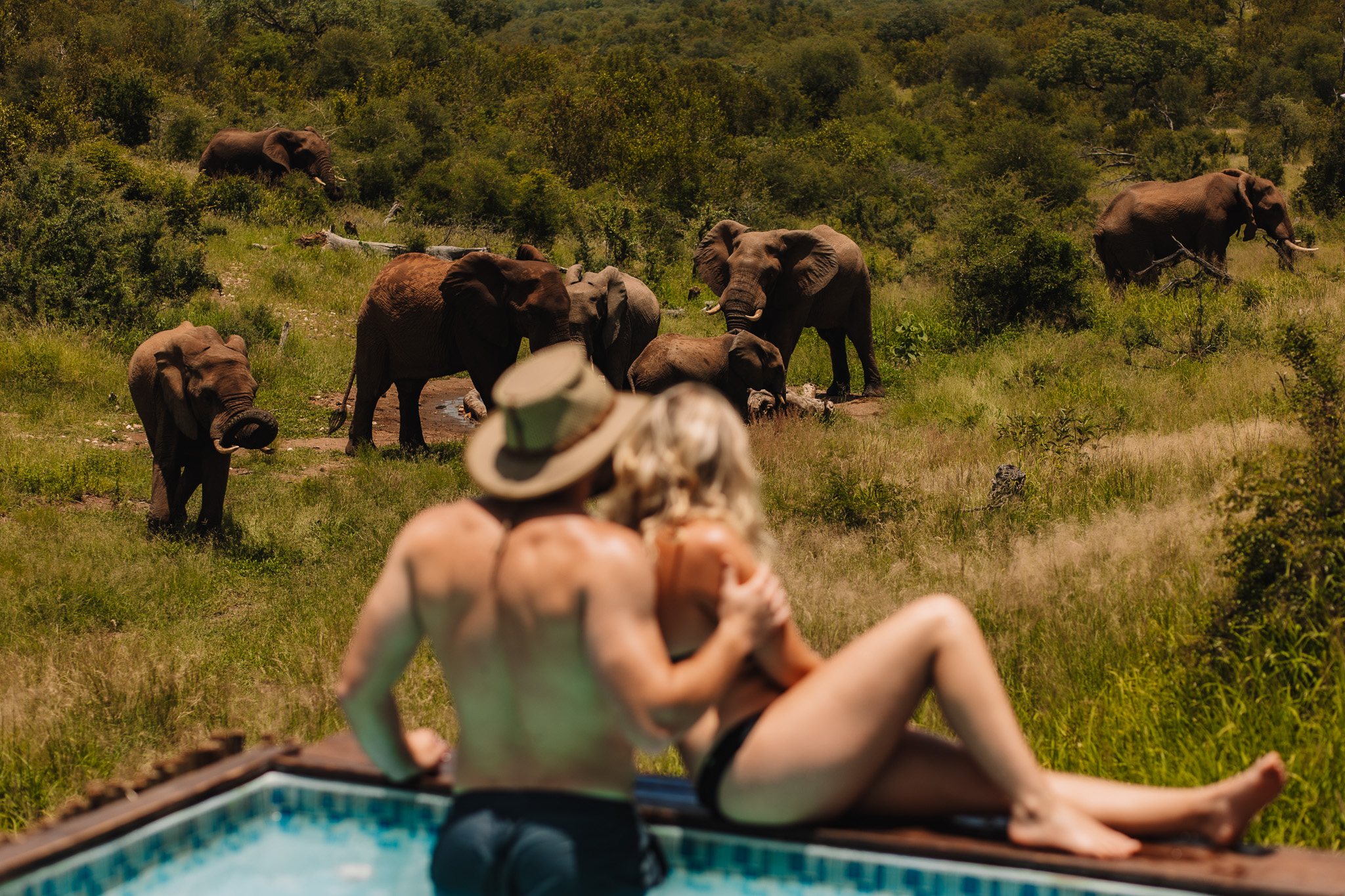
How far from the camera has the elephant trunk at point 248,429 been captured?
26.4ft

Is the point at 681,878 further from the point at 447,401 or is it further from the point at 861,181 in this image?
the point at 861,181

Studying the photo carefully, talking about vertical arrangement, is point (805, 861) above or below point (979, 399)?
above

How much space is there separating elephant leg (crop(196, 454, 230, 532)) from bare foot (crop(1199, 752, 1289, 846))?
745 centimetres

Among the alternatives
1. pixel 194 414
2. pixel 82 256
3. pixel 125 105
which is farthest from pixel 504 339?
pixel 125 105

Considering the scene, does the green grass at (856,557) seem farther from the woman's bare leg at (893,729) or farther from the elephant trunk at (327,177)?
the elephant trunk at (327,177)

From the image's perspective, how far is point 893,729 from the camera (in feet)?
9.47

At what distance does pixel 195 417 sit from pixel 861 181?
27218 mm

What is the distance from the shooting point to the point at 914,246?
25.8 meters

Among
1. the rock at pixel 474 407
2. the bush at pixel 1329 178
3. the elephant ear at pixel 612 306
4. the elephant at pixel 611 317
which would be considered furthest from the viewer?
the bush at pixel 1329 178

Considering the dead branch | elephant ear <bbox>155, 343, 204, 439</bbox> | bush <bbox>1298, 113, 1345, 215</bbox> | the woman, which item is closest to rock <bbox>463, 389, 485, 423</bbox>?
elephant ear <bbox>155, 343, 204, 439</bbox>

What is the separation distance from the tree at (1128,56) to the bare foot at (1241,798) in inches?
2535

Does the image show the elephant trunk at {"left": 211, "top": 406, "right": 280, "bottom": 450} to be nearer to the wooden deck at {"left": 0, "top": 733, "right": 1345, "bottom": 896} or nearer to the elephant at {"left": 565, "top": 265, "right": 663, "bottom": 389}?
the elephant at {"left": 565, "top": 265, "right": 663, "bottom": 389}

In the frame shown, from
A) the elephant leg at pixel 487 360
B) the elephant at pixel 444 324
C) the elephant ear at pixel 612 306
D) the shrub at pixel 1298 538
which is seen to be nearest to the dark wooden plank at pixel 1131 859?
the shrub at pixel 1298 538

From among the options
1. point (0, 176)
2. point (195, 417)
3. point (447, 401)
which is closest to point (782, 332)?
point (447, 401)
